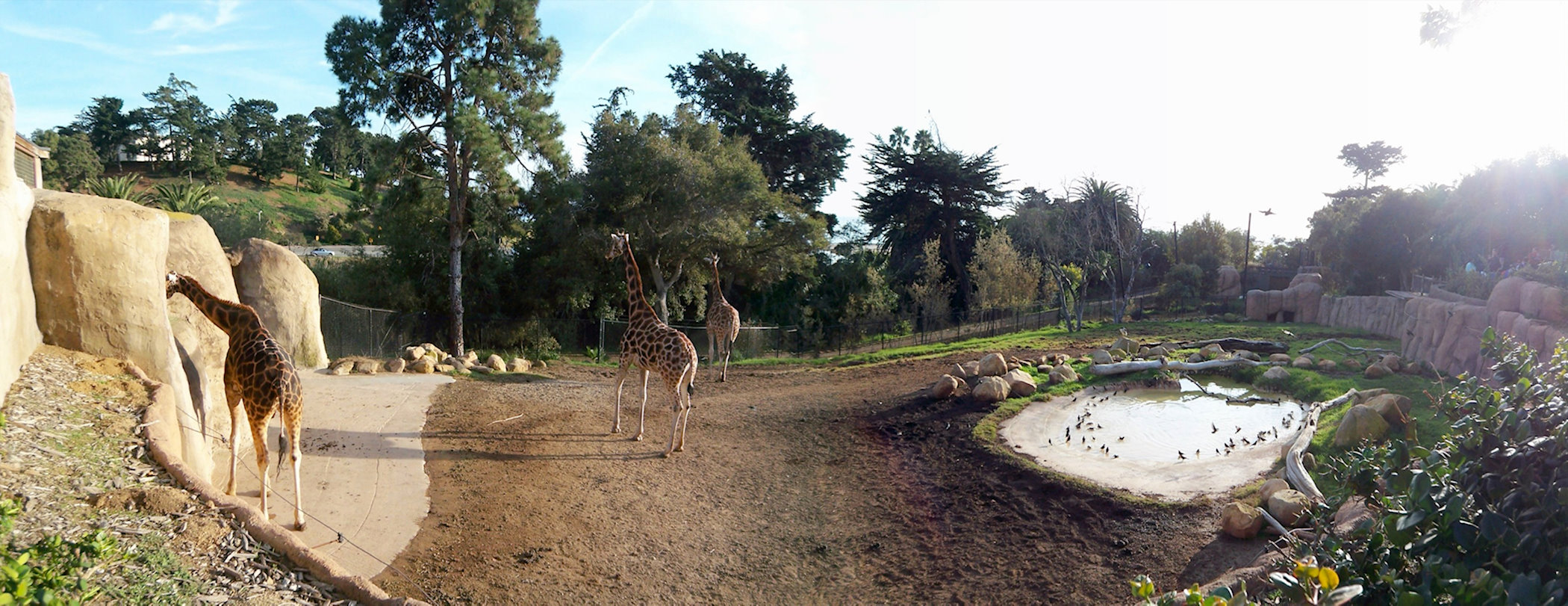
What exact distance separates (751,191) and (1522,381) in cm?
2059

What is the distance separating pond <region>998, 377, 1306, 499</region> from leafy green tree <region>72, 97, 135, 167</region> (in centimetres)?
6554

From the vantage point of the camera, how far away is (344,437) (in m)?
9.04

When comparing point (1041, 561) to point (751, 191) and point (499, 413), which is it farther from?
point (751, 191)

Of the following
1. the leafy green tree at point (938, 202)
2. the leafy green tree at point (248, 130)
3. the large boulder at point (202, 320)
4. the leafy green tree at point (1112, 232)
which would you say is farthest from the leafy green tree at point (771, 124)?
the leafy green tree at point (248, 130)

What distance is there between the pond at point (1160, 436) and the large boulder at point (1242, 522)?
0.97 meters

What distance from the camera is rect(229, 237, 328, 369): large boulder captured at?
1212 cm

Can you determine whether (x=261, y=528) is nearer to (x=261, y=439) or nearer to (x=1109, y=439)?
(x=261, y=439)

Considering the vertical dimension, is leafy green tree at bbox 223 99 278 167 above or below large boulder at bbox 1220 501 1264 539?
above

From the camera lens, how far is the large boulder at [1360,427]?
876 cm

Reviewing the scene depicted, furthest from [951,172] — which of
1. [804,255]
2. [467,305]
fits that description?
[467,305]

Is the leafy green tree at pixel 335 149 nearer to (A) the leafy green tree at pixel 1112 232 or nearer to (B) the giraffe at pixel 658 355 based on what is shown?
(A) the leafy green tree at pixel 1112 232

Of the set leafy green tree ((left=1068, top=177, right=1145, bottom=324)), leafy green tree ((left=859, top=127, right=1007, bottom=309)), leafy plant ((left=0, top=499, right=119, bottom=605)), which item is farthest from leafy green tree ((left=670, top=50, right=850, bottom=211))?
leafy plant ((left=0, top=499, right=119, bottom=605))

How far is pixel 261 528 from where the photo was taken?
4926 millimetres

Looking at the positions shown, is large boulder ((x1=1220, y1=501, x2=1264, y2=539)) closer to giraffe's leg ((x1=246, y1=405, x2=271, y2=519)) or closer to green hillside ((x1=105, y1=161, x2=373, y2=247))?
giraffe's leg ((x1=246, y1=405, x2=271, y2=519))
